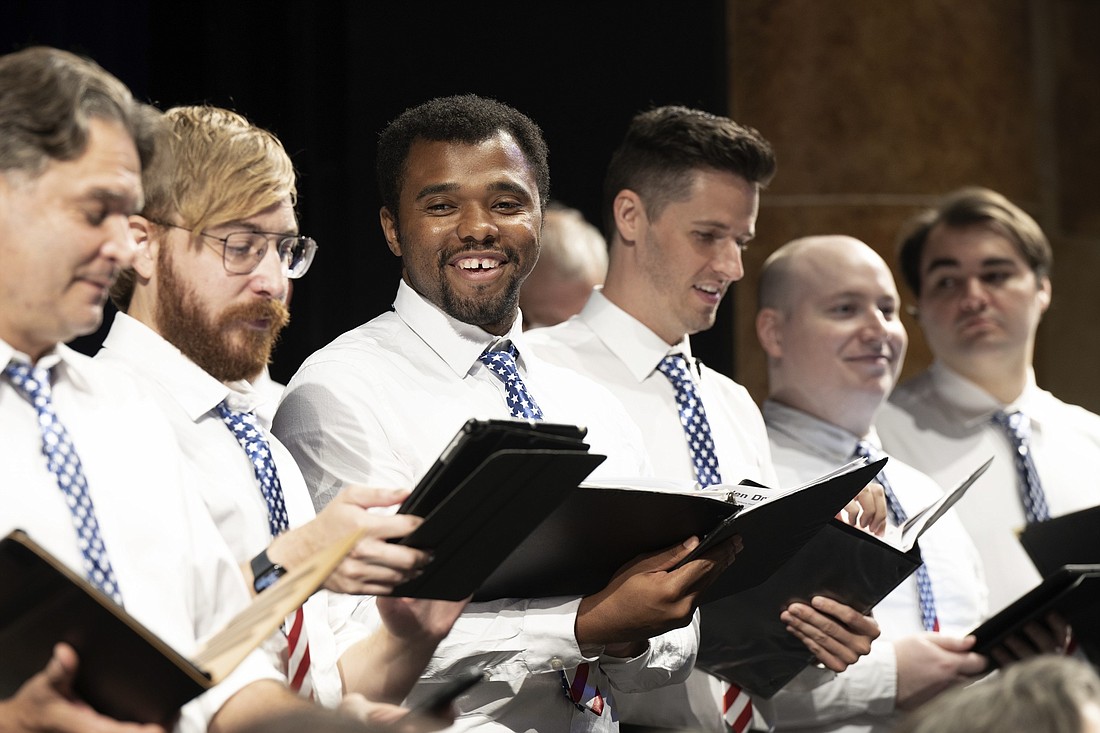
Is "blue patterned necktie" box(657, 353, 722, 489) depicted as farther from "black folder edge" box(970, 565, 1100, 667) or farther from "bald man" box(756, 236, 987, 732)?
"black folder edge" box(970, 565, 1100, 667)

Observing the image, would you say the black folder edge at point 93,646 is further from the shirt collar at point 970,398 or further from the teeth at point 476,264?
the shirt collar at point 970,398

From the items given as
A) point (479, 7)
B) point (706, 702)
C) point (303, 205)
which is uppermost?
point (479, 7)

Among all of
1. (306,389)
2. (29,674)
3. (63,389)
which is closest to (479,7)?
(306,389)

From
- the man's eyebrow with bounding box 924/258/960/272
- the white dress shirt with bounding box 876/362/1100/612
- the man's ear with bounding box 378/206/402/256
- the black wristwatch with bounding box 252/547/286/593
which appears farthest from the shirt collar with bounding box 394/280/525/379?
the man's eyebrow with bounding box 924/258/960/272

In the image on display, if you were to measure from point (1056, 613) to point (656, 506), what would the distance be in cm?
136

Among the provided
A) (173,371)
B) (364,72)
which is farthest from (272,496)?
(364,72)

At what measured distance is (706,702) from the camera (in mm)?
3221

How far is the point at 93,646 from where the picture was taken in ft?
5.41

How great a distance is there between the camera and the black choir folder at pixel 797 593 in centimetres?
276

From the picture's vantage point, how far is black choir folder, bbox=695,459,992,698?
2.76m

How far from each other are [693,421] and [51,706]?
189 centimetres

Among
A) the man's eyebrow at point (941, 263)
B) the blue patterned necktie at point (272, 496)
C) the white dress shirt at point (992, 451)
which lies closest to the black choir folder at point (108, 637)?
the blue patterned necktie at point (272, 496)

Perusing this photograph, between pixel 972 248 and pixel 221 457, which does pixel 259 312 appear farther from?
pixel 972 248

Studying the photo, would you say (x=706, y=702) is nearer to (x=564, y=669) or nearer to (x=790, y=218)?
(x=564, y=669)
